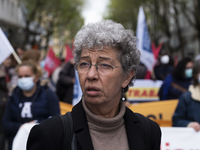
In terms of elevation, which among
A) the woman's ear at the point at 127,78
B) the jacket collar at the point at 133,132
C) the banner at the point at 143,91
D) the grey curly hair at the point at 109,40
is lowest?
the banner at the point at 143,91

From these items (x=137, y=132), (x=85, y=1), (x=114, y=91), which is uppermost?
(x=85, y=1)

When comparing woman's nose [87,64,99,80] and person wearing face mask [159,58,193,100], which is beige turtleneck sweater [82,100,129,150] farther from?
person wearing face mask [159,58,193,100]

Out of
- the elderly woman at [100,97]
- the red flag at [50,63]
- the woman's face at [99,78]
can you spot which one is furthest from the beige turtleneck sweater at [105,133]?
the red flag at [50,63]

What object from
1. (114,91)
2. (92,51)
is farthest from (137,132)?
(92,51)

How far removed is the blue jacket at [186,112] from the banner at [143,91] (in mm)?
2734

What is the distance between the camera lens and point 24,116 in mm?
3852

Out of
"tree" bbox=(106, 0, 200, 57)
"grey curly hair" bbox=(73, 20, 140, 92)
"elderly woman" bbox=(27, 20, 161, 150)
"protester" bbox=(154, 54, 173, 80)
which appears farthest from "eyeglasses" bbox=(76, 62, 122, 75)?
"tree" bbox=(106, 0, 200, 57)

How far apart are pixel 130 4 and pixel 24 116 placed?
1110 inches

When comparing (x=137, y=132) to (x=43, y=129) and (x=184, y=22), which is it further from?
(x=184, y=22)

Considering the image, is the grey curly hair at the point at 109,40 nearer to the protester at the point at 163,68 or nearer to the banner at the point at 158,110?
the banner at the point at 158,110

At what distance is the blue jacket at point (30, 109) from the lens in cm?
384

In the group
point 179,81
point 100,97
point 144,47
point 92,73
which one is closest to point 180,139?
point 179,81

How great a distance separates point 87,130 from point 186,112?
7.63 feet

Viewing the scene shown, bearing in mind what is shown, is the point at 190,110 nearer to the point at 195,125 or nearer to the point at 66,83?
the point at 195,125
